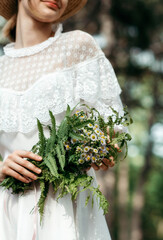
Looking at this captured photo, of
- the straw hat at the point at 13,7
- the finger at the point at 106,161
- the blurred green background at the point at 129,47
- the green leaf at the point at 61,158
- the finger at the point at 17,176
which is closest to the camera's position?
the green leaf at the point at 61,158

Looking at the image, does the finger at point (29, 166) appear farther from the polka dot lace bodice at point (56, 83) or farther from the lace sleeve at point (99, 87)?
the lace sleeve at point (99, 87)

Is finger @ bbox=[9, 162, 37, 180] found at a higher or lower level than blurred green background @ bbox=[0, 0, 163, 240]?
higher

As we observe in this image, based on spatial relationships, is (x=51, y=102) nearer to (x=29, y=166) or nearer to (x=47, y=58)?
(x=47, y=58)

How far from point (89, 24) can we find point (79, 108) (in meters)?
8.65

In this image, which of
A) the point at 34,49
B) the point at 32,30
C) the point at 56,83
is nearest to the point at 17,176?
the point at 56,83

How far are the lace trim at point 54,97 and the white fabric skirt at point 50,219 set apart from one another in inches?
15.7

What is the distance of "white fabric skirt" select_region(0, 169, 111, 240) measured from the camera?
164 cm

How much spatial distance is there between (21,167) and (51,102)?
43 cm

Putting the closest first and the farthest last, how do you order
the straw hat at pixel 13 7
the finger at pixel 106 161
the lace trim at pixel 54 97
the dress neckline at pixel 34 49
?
1. the finger at pixel 106 161
2. the lace trim at pixel 54 97
3. the dress neckline at pixel 34 49
4. the straw hat at pixel 13 7

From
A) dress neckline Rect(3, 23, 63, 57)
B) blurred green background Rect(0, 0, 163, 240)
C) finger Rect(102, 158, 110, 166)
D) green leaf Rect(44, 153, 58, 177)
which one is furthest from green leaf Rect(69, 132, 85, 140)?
blurred green background Rect(0, 0, 163, 240)

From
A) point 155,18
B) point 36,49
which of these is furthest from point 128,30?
point 36,49

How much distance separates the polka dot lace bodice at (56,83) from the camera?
184cm

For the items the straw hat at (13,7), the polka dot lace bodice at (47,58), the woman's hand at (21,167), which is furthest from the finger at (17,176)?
the straw hat at (13,7)

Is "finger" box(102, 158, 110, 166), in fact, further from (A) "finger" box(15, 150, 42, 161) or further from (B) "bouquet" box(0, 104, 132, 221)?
(A) "finger" box(15, 150, 42, 161)
